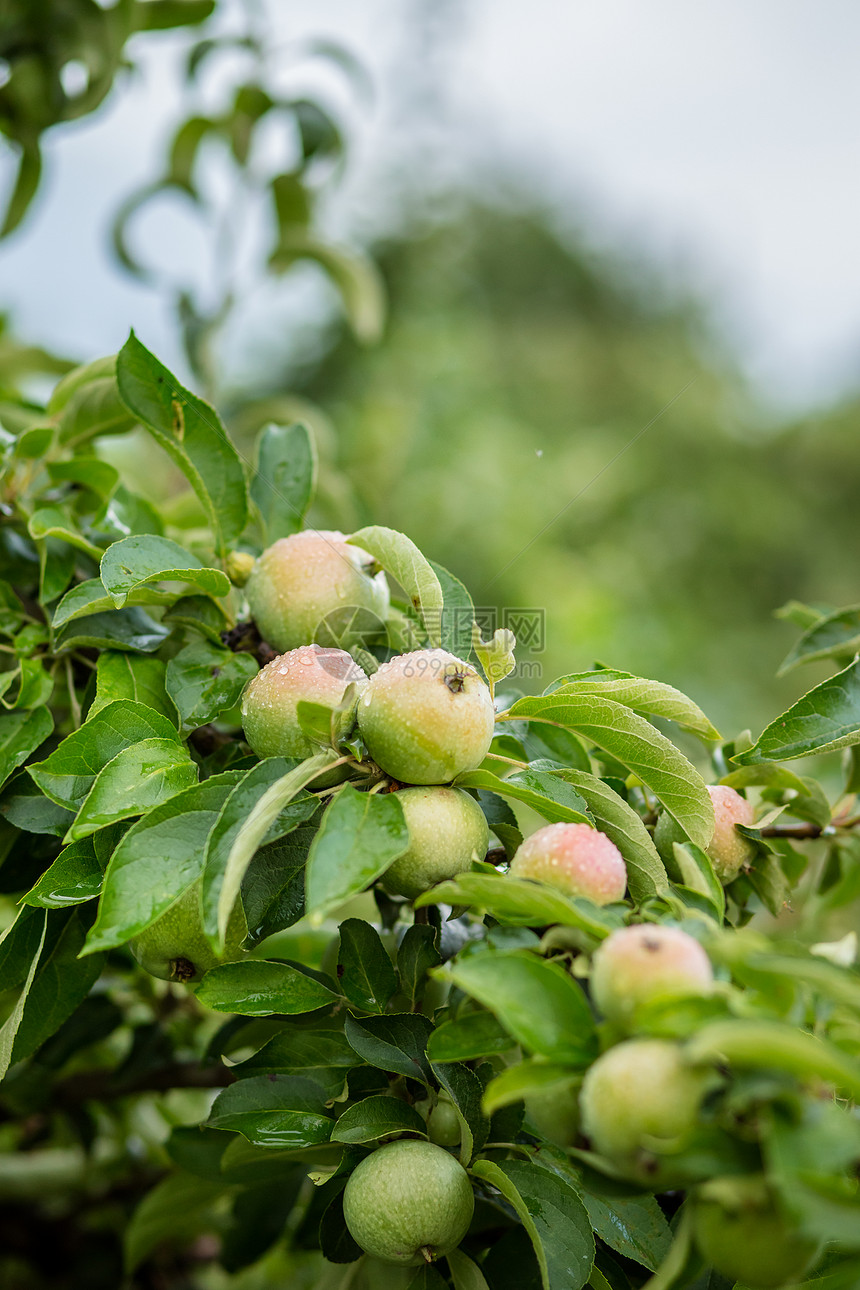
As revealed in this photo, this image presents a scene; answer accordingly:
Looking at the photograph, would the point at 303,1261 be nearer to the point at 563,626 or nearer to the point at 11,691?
the point at 11,691

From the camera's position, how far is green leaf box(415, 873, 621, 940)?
1.19ft

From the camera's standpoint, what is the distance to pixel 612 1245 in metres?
0.44

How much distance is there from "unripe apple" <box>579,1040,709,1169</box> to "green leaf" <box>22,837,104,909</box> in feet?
0.84

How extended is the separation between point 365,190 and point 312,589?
477cm

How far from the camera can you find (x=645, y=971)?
33 cm

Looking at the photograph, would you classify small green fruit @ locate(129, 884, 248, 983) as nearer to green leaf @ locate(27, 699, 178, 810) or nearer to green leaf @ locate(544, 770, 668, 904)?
green leaf @ locate(27, 699, 178, 810)

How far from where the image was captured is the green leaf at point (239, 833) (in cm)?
38

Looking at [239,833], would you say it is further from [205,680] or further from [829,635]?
[829,635]

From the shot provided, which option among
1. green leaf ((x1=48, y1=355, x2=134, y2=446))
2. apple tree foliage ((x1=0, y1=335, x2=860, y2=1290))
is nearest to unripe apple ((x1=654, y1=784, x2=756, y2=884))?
apple tree foliage ((x1=0, y1=335, x2=860, y2=1290))

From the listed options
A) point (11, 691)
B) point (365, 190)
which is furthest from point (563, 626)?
point (365, 190)

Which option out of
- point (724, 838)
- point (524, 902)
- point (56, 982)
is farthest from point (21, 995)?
point (724, 838)

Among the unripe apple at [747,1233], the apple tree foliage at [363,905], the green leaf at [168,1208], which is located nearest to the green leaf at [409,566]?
the apple tree foliage at [363,905]

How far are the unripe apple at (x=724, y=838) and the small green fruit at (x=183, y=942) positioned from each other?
239mm

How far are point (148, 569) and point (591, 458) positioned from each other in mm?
2841
